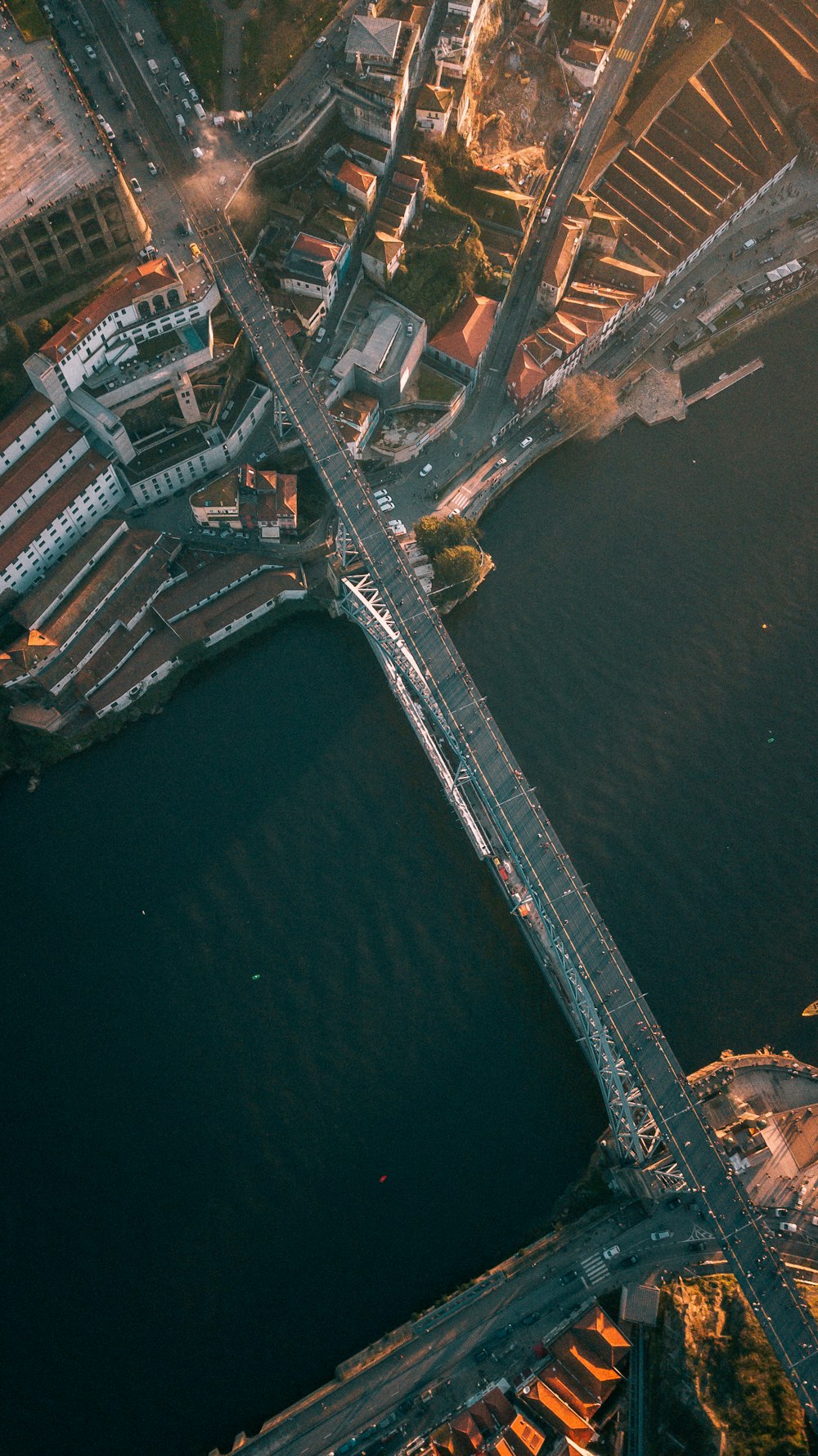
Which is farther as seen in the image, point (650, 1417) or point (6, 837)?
point (6, 837)

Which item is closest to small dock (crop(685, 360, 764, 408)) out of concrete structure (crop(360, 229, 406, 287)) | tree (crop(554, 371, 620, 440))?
tree (crop(554, 371, 620, 440))

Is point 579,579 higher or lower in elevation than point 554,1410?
higher


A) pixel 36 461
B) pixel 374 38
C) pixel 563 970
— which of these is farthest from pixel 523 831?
pixel 374 38

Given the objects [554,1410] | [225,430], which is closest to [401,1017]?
[554,1410]

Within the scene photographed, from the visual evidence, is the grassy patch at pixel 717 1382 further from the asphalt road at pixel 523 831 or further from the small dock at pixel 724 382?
the small dock at pixel 724 382

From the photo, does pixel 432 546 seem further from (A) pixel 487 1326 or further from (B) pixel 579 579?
(A) pixel 487 1326

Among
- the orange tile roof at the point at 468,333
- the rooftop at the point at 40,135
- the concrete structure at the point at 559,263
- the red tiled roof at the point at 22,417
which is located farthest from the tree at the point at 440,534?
the rooftop at the point at 40,135

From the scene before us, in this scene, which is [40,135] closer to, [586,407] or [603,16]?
[586,407]
